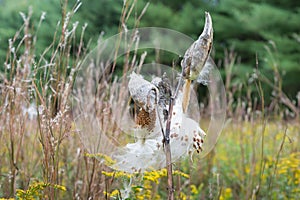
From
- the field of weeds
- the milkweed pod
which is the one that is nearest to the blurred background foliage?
the field of weeds

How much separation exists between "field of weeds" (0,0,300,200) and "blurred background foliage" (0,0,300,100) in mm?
8734

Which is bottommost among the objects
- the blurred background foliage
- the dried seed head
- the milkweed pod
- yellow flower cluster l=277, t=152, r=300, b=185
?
yellow flower cluster l=277, t=152, r=300, b=185

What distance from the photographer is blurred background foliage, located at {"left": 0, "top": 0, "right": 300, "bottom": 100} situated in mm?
12133

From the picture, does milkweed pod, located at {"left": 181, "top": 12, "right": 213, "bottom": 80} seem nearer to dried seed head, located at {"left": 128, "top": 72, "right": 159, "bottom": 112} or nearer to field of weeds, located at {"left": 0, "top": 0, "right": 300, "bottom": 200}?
dried seed head, located at {"left": 128, "top": 72, "right": 159, "bottom": 112}

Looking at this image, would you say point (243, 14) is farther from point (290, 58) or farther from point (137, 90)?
point (137, 90)

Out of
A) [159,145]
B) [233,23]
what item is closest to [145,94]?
[159,145]

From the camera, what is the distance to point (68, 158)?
2.67m

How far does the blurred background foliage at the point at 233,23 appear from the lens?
1213 cm

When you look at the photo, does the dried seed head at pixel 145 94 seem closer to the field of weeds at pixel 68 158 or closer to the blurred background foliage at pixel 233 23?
the field of weeds at pixel 68 158

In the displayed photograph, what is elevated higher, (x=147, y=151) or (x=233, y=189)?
(x=147, y=151)

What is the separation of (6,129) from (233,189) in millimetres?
1474

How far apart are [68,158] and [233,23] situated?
11.1 metres

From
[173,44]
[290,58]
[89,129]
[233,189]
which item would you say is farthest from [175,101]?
[290,58]

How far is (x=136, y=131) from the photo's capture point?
Result: 3.38 ft
